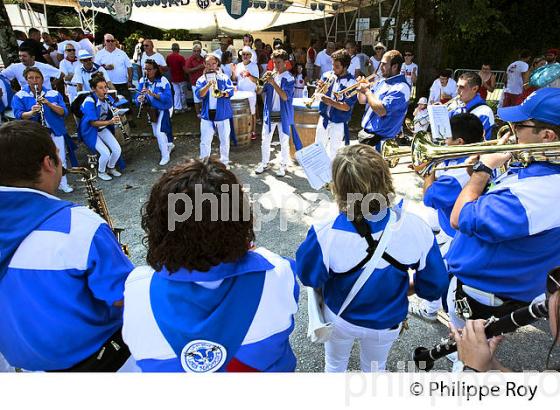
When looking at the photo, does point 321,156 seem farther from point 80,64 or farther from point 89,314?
point 80,64

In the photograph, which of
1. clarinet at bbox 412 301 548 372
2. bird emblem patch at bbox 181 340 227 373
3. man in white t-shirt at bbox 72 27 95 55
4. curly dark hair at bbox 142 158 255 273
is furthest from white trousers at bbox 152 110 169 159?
bird emblem patch at bbox 181 340 227 373

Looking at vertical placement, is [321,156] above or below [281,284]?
above

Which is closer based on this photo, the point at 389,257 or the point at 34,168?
the point at 34,168

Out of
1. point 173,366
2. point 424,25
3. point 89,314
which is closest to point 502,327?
point 173,366

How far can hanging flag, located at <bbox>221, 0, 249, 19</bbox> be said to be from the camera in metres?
10.2

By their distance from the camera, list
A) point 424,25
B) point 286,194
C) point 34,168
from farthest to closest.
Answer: point 424,25 < point 286,194 < point 34,168

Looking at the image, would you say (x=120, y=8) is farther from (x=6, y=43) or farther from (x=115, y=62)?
(x=6, y=43)

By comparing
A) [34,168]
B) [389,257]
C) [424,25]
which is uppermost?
[424,25]

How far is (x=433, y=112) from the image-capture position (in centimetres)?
312

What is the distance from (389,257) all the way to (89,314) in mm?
1414

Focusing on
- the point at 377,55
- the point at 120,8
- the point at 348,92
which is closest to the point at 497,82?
the point at 377,55

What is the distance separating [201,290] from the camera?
4.39 ft

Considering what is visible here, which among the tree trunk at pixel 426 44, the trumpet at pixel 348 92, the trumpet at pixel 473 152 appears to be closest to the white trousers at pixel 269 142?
the trumpet at pixel 348 92

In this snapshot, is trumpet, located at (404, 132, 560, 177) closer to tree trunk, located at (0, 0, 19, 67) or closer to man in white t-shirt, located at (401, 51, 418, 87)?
man in white t-shirt, located at (401, 51, 418, 87)
